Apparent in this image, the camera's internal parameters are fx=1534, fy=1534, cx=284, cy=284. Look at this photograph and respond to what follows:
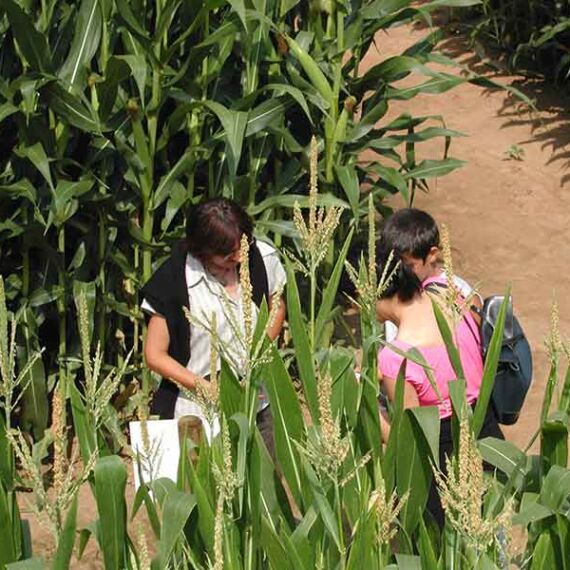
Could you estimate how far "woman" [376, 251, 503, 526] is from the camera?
12.8 feet

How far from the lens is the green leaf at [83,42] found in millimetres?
5289

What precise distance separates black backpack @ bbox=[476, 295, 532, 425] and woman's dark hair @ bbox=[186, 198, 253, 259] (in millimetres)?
796

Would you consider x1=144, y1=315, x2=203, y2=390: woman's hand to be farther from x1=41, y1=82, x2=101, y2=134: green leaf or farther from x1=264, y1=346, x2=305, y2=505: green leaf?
x1=264, y1=346, x2=305, y2=505: green leaf

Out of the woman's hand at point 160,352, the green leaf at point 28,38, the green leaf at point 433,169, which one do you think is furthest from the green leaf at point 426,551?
the green leaf at point 433,169

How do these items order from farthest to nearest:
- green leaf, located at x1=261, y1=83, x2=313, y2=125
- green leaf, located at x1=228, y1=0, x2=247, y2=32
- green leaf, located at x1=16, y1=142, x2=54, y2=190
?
green leaf, located at x1=261, y1=83, x2=313, y2=125, green leaf, located at x1=16, y1=142, x2=54, y2=190, green leaf, located at x1=228, y1=0, x2=247, y2=32

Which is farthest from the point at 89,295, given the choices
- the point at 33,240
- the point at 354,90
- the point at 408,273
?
the point at 408,273

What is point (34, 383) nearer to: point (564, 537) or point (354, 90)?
point (354, 90)

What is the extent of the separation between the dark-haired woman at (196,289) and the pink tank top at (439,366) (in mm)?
638

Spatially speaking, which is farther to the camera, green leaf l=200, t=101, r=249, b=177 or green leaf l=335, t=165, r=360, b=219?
green leaf l=335, t=165, r=360, b=219

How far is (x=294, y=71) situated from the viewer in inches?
224

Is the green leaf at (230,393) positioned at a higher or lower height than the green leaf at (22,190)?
higher

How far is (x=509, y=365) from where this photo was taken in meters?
3.98

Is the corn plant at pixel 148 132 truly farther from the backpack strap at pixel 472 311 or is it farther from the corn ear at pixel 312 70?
the backpack strap at pixel 472 311

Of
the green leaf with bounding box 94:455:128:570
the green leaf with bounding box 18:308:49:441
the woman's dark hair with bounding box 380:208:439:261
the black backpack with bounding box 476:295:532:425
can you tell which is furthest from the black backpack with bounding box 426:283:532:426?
the green leaf with bounding box 18:308:49:441
